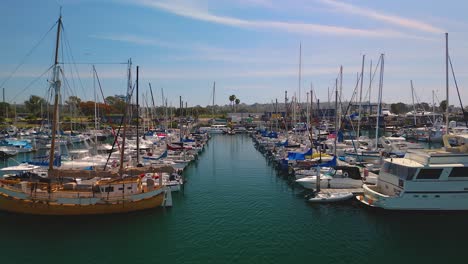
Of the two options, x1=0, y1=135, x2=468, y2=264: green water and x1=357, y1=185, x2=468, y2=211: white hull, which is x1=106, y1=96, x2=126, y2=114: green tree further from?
x1=357, y1=185, x2=468, y2=211: white hull

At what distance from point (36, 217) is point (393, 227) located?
2857 centimetres

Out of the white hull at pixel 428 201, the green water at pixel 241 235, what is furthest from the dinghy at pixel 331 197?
the white hull at pixel 428 201

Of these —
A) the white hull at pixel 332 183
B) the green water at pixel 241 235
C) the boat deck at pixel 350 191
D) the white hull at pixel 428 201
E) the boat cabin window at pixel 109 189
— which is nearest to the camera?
the green water at pixel 241 235

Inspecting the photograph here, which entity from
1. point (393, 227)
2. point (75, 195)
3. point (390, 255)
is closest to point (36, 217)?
point (75, 195)

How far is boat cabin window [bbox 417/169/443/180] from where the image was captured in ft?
86.9

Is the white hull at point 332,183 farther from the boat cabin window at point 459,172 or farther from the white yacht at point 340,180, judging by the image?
the boat cabin window at point 459,172

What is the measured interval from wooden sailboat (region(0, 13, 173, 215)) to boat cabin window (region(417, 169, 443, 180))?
21.8 m

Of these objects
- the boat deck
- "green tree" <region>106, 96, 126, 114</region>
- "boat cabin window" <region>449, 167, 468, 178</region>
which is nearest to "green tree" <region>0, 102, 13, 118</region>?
"green tree" <region>106, 96, 126, 114</region>

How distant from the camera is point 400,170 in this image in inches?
1092

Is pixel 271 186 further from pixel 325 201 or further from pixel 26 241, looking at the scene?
pixel 26 241

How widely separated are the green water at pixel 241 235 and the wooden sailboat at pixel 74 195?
2.53ft

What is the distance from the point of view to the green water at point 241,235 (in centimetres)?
2095

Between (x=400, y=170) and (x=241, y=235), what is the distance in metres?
14.7

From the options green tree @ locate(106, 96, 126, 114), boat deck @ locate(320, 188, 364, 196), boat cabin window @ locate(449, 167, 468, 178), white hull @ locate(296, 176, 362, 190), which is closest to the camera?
boat cabin window @ locate(449, 167, 468, 178)
